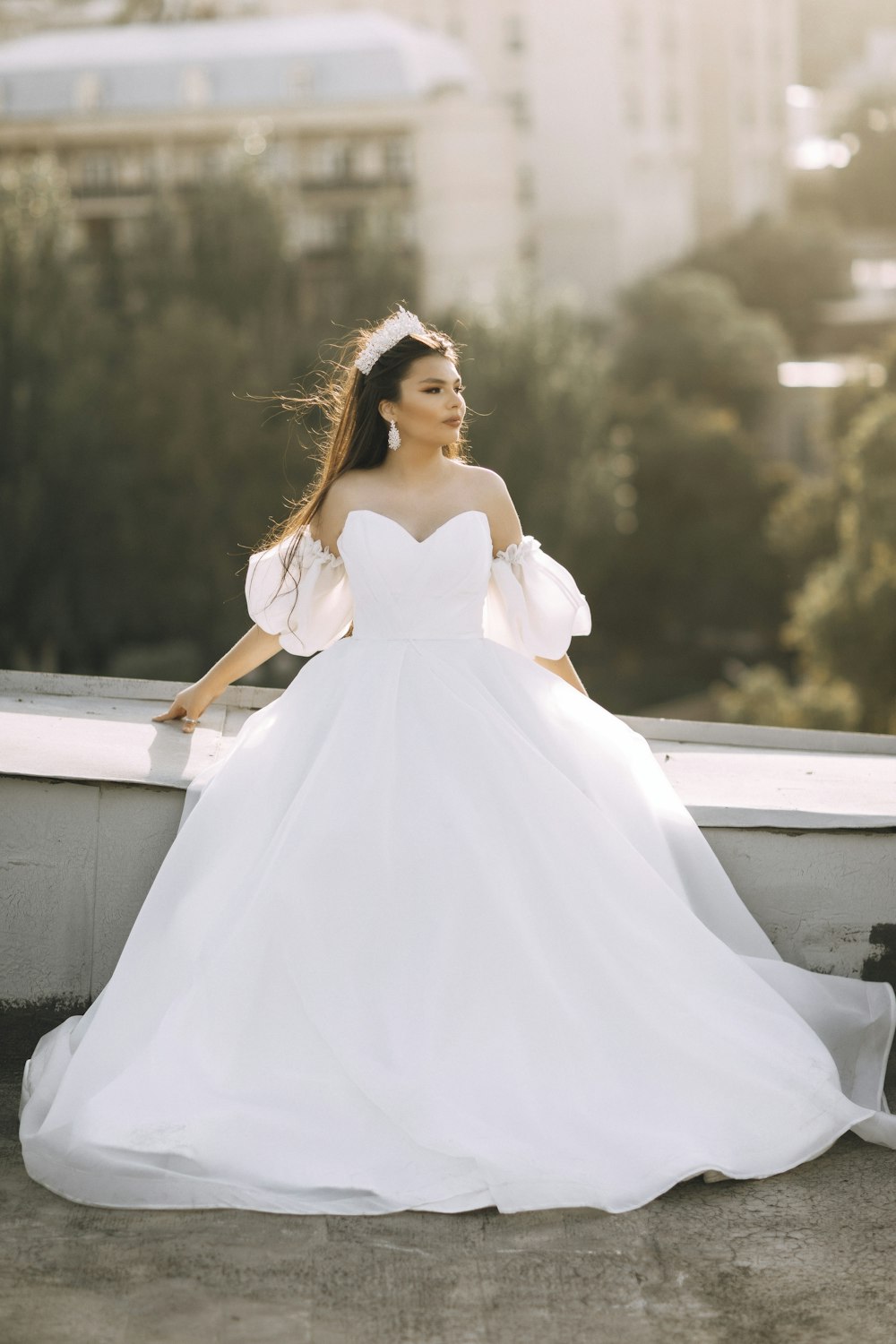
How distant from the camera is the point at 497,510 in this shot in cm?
342

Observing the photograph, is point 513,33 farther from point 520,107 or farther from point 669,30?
point 669,30

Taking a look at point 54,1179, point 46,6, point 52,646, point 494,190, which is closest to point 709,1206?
point 54,1179

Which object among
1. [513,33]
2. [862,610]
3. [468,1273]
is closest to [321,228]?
[513,33]

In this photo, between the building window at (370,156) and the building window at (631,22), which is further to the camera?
the building window at (631,22)

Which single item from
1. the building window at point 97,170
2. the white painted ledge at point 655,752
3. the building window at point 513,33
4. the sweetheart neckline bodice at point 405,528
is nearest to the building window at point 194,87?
the building window at point 97,170

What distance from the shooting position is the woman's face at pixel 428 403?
134 inches

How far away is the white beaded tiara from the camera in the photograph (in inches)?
135

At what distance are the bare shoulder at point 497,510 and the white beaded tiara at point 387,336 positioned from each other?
0.33 meters

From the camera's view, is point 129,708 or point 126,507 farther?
point 126,507

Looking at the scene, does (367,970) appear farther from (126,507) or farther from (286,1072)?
(126,507)

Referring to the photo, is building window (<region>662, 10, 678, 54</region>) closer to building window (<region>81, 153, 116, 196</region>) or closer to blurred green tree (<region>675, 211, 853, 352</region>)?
blurred green tree (<region>675, 211, 853, 352</region>)

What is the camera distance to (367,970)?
2.67 m

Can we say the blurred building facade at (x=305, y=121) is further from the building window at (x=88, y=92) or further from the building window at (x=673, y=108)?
the building window at (x=673, y=108)

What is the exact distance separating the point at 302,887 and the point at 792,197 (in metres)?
61.4
